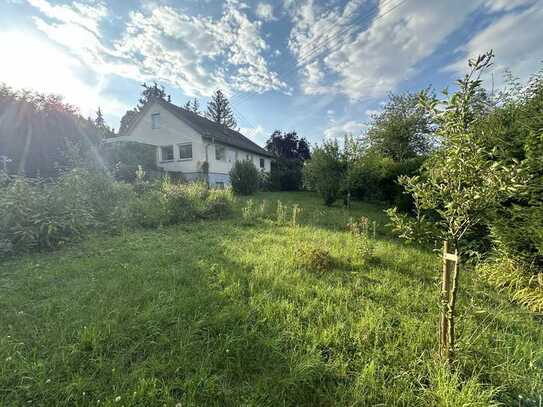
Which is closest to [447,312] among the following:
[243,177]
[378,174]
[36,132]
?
[378,174]

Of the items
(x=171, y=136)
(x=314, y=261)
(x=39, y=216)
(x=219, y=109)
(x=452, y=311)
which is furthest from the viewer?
(x=219, y=109)

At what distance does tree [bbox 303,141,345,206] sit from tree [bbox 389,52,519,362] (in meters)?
9.32

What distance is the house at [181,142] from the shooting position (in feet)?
51.1

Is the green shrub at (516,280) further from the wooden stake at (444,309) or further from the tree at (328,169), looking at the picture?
the tree at (328,169)

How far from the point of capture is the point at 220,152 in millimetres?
17359

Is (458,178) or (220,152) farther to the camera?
(220,152)

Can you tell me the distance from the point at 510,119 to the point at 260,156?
801 inches

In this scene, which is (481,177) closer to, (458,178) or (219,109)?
(458,178)

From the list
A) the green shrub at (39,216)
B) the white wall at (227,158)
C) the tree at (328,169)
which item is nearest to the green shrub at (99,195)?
the green shrub at (39,216)

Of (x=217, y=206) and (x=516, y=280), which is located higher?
(x=217, y=206)

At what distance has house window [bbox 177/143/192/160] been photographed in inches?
629

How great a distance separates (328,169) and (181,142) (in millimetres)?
10593

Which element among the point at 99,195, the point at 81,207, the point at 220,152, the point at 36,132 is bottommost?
the point at 81,207

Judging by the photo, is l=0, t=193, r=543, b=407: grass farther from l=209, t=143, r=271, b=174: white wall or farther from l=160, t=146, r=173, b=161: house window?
l=160, t=146, r=173, b=161: house window
